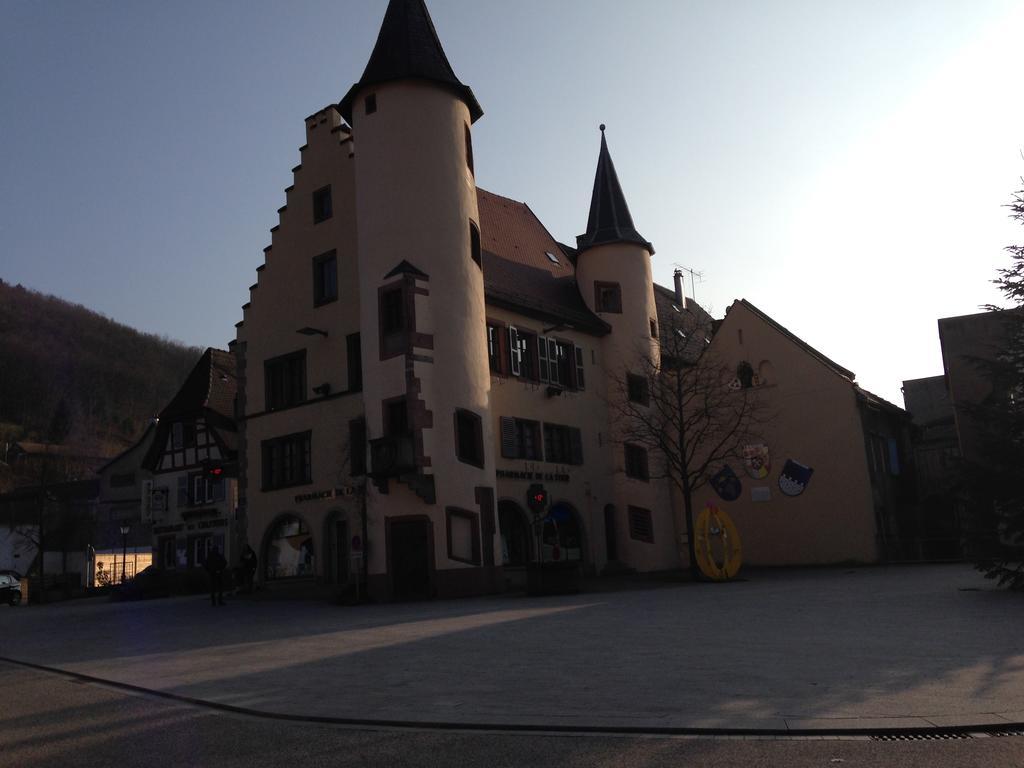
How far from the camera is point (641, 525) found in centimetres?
3766

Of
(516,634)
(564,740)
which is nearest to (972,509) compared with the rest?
(516,634)

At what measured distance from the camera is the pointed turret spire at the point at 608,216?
131 ft

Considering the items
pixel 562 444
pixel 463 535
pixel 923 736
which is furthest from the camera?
pixel 562 444

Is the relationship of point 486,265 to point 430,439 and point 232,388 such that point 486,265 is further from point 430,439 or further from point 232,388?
point 232,388

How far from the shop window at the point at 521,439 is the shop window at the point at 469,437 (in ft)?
9.32

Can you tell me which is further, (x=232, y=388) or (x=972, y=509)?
(x=232, y=388)

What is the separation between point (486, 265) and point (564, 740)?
95.2ft

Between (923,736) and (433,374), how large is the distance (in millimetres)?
22075

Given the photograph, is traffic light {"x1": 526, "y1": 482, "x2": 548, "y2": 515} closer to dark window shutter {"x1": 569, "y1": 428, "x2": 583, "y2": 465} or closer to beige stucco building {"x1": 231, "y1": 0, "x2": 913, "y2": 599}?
beige stucco building {"x1": 231, "y1": 0, "x2": 913, "y2": 599}

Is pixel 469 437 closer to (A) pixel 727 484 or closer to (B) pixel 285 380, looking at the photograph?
(B) pixel 285 380

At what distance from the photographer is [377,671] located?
11570mm

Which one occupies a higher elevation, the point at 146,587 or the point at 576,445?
the point at 576,445

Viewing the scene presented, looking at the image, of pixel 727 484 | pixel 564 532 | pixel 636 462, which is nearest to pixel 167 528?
pixel 564 532

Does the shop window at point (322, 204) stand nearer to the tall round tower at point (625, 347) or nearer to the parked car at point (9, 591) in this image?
the tall round tower at point (625, 347)
